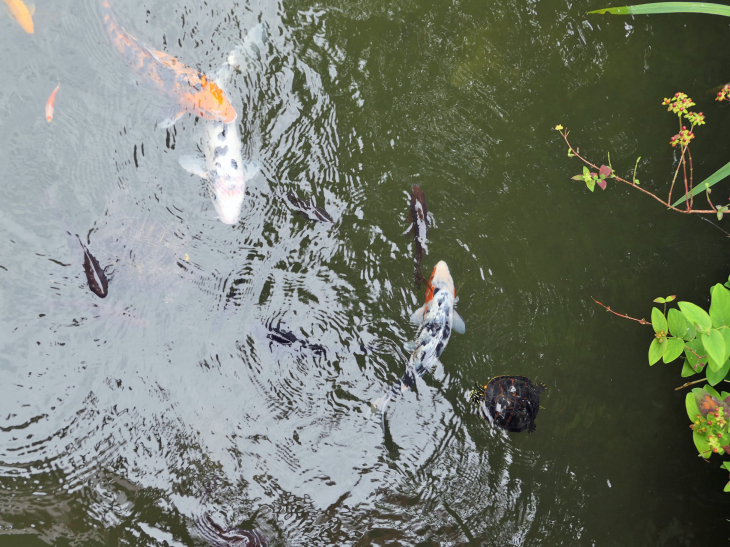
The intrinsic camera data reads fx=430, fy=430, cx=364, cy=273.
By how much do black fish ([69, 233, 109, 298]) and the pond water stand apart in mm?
89

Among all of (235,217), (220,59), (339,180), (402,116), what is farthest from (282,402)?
(220,59)

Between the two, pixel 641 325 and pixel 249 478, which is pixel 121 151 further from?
pixel 641 325

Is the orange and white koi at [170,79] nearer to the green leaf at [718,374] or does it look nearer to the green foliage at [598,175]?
the green foliage at [598,175]

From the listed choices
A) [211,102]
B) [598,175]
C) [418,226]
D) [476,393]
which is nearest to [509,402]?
[476,393]

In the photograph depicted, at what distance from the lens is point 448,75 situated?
142 inches

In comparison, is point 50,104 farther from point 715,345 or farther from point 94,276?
point 715,345

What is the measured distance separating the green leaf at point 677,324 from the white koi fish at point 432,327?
140 centimetres

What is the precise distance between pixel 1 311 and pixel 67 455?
1172mm

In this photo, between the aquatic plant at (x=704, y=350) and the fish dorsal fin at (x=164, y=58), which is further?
the fish dorsal fin at (x=164, y=58)

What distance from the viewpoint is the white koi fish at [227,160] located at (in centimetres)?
328

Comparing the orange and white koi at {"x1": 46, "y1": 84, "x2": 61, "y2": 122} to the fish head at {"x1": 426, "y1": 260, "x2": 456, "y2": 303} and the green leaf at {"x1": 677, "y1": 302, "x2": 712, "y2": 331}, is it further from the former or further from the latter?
the green leaf at {"x1": 677, "y1": 302, "x2": 712, "y2": 331}

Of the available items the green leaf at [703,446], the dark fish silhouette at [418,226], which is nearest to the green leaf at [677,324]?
the green leaf at [703,446]

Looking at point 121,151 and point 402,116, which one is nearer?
point 121,151

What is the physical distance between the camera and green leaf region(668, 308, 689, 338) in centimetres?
283
